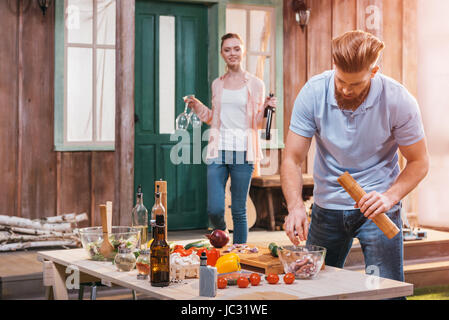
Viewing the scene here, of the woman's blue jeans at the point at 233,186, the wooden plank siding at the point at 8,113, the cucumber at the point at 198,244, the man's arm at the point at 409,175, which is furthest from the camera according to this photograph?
the wooden plank siding at the point at 8,113

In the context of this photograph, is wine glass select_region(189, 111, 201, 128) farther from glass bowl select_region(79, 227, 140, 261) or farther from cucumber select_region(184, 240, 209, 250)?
glass bowl select_region(79, 227, 140, 261)

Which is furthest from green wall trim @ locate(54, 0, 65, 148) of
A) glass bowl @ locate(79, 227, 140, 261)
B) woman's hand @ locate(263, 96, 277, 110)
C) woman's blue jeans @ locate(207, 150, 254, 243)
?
glass bowl @ locate(79, 227, 140, 261)

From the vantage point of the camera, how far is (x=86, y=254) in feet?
9.38

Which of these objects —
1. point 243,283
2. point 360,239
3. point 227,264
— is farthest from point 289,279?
point 360,239

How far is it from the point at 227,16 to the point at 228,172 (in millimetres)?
2402

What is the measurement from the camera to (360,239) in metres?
2.72

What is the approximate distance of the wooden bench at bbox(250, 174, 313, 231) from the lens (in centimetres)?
657

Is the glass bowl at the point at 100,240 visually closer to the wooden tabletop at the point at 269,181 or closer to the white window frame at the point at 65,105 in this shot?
the white window frame at the point at 65,105

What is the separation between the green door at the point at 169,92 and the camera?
6449 mm

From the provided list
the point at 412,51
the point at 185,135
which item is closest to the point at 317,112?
the point at 185,135

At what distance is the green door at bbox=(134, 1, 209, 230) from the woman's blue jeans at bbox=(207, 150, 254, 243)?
5.93 feet

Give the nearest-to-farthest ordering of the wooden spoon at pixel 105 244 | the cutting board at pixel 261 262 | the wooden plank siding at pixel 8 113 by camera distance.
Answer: the cutting board at pixel 261 262
the wooden spoon at pixel 105 244
the wooden plank siding at pixel 8 113

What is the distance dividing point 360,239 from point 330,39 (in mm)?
4915

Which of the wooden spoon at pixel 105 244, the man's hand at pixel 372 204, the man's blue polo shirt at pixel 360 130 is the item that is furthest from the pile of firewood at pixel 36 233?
the man's hand at pixel 372 204
